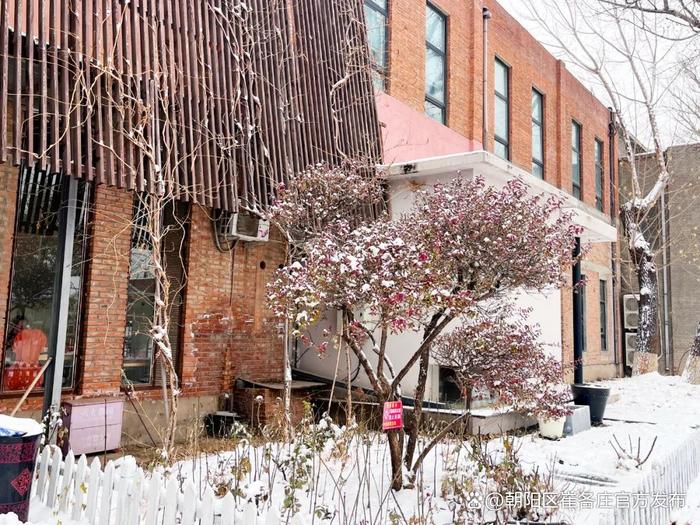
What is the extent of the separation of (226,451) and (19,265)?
340cm

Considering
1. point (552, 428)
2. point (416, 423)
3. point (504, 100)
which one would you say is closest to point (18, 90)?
point (416, 423)

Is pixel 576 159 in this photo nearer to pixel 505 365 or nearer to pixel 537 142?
pixel 537 142

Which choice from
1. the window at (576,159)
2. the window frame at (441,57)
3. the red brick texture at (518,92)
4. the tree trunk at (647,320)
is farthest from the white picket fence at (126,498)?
the window at (576,159)

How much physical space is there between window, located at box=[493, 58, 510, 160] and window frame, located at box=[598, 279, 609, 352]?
672 centimetres

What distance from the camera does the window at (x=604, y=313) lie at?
62.8 ft

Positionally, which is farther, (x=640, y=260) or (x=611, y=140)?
(x=611, y=140)

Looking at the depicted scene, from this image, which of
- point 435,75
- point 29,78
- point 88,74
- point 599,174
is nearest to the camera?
point 29,78

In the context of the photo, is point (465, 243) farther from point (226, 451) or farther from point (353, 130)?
point (353, 130)

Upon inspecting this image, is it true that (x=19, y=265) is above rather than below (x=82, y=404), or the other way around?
above

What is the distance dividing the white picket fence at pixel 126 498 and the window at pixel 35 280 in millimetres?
2931

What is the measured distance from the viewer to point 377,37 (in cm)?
1160

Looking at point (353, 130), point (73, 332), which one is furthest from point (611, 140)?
point (73, 332)

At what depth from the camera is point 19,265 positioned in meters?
7.03

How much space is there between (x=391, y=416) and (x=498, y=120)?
41.5 ft
